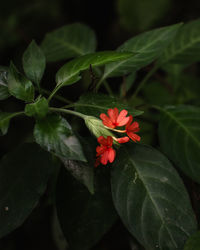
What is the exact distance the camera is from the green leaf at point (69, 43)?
1105mm

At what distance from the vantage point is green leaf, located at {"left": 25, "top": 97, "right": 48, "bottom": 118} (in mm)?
667

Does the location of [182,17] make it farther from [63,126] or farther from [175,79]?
[63,126]

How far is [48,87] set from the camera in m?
1.57

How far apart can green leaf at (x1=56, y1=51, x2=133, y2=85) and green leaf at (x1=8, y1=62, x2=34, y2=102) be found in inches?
3.2

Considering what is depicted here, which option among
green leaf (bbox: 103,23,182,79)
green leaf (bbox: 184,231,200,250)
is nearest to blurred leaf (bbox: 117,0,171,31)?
green leaf (bbox: 103,23,182,79)

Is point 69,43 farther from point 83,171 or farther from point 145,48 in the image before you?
point 83,171

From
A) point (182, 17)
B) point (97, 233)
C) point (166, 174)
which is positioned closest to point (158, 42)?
point (166, 174)

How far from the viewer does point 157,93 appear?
158cm

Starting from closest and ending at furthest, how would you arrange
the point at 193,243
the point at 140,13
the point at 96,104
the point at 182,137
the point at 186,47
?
the point at 193,243 < the point at 96,104 < the point at 182,137 < the point at 186,47 < the point at 140,13

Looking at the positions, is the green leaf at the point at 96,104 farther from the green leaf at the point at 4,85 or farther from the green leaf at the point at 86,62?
the green leaf at the point at 4,85

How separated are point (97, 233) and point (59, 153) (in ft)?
0.89

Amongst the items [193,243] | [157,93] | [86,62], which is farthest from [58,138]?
[157,93]

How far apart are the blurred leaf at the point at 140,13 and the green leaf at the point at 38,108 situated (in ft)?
4.46

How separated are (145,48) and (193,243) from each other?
55 centimetres
